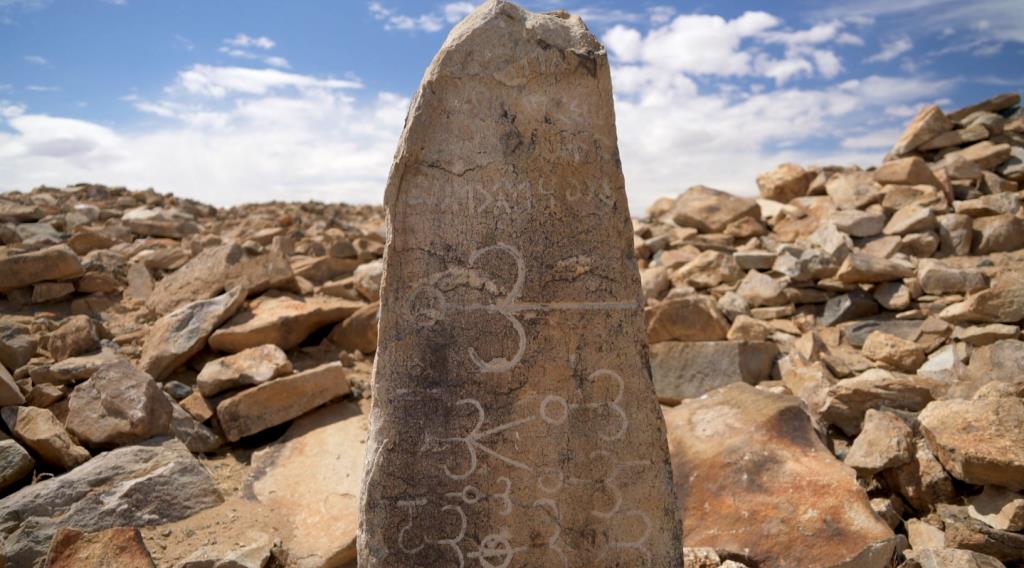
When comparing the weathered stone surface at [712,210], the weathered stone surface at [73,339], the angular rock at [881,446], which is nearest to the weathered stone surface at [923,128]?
the weathered stone surface at [712,210]

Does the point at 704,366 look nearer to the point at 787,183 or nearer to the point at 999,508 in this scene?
the point at 999,508

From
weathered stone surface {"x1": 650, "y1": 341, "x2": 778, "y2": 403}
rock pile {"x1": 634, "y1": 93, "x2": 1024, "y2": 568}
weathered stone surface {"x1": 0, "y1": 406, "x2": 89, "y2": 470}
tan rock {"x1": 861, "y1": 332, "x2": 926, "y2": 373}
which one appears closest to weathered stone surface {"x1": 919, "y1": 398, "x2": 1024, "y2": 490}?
rock pile {"x1": 634, "y1": 93, "x2": 1024, "y2": 568}

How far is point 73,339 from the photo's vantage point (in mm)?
4031

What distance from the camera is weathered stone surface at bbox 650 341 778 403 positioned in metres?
4.36

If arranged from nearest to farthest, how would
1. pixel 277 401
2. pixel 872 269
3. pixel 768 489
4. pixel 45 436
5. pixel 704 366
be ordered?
pixel 768 489
pixel 45 436
pixel 277 401
pixel 704 366
pixel 872 269

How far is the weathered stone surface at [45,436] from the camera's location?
3.04m

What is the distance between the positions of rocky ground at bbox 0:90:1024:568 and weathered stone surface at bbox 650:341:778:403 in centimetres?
2

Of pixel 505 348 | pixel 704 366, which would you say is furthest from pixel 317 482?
pixel 704 366

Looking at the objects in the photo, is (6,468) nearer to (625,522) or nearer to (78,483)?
(78,483)

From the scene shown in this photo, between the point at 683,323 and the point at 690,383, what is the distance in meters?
0.52

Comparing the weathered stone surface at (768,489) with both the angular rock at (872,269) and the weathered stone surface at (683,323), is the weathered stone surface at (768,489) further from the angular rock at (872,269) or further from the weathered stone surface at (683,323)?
the angular rock at (872,269)

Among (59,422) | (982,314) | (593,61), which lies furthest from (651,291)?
(59,422)

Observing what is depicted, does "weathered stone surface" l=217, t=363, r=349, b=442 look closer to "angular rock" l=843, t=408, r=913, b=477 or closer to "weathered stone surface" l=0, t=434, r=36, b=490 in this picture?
"weathered stone surface" l=0, t=434, r=36, b=490

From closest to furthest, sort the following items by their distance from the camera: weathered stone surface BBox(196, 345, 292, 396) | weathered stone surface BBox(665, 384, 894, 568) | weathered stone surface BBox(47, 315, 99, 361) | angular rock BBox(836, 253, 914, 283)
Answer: weathered stone surface BBox(665, 384, 894, 568), weathered stone surface BBox(196, 345, 292, 396), weathered stone surface BBox(47, 315, 99, 361), angular rock BBox(836, 253, 914, 283)
